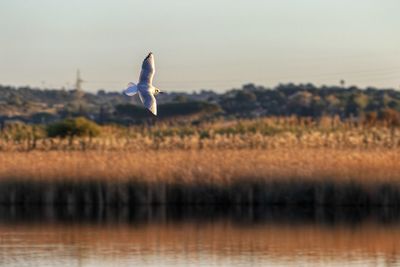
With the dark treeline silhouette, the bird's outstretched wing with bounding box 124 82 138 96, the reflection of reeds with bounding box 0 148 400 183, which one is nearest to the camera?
the bird's outstretched wing with bounding box 124 82 138 96

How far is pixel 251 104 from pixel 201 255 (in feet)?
236

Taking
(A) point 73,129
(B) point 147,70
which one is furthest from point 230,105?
(B) point 147,70

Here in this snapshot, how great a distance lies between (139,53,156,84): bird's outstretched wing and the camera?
55.4 ft

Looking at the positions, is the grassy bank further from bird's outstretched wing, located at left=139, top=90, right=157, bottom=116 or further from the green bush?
the green bush

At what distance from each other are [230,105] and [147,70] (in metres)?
75.5

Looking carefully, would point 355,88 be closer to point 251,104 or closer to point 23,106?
point 251,104

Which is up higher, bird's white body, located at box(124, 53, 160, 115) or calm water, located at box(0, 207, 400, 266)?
bird's white body, located at box(124, 53, 160, 115)

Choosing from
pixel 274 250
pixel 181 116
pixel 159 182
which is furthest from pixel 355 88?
pixel 274 250

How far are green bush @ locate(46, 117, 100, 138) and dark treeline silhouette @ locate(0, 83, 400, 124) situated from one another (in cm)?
2379

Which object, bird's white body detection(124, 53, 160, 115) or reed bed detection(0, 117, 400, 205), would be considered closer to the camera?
bird's white body detection(124, 53, 160, 115)

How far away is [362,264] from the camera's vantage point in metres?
21.8

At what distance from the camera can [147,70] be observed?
1702 cm

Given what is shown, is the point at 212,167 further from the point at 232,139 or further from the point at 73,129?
the point at 73,129

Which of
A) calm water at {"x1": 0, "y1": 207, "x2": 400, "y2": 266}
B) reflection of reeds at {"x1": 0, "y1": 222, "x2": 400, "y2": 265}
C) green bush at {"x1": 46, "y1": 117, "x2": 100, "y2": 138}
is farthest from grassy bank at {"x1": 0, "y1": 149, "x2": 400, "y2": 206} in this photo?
green bush at {"x1": 46, "y1": 117, "x2": 100, "y2": 138}
